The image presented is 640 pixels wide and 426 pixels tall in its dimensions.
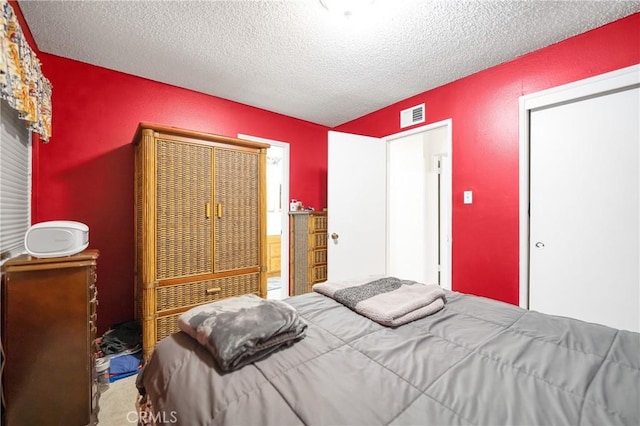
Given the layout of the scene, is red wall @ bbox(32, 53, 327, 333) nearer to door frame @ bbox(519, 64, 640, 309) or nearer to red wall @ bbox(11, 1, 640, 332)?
red wall @ bbox(11, 1, 640, 332)

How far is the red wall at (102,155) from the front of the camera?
2.21m

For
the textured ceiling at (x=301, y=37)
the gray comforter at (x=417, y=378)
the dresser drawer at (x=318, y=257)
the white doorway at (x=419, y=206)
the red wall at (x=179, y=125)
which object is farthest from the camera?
the white doorway at (x=419, y=206)

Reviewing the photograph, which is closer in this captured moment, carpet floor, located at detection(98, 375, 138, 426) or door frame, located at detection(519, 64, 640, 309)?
carpet floor, located at detection(98, 375, 138, 426)

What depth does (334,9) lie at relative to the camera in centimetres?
164

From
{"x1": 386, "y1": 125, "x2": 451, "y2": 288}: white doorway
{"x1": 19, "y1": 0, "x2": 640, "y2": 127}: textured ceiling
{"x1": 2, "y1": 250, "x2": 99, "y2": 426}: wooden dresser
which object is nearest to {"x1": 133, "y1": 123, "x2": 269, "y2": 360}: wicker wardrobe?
{"x1": 2, "y1": 250, "x2": 99, "y2": 426}: wooden dresser

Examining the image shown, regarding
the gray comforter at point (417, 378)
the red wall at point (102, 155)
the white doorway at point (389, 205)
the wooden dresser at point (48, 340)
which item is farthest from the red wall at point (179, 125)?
the gray comforter at point (417, 378)

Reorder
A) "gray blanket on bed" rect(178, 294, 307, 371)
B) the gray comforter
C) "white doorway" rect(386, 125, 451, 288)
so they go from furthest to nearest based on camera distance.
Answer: "white doorway" rect(386, 125, 451, 288), "gray blanket on bed" rect(178, 294, 307, 371), the gray comforter

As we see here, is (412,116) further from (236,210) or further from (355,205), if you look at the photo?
(236,210)

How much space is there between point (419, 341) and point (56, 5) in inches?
108

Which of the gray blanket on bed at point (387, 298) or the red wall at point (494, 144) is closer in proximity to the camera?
the gray blanket on bed at point (387, 298)

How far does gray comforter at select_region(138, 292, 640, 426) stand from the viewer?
69cm

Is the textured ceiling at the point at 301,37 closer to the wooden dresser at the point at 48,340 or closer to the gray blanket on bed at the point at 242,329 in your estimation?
the wooden dresser at the point at 48,340

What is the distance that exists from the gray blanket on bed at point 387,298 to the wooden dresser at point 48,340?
1359 millimetres

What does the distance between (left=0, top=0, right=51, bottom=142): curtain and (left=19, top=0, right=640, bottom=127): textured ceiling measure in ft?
1.30
